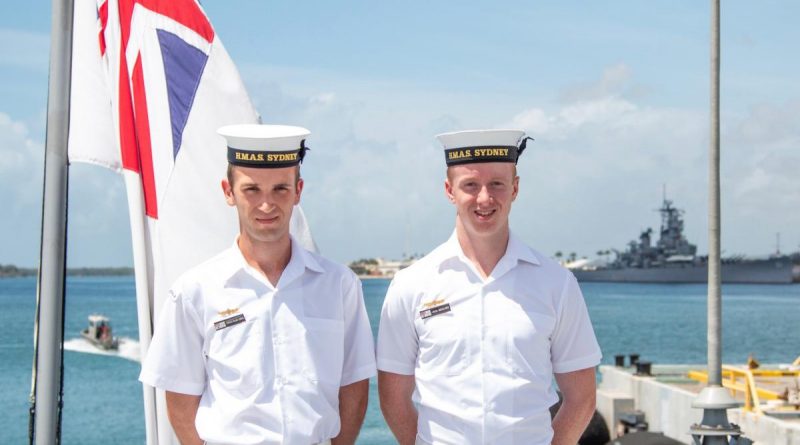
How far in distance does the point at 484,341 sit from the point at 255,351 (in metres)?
0.82

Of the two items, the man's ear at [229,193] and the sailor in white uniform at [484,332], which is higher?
the man's ear at [229,193]

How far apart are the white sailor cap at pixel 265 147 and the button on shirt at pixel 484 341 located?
616 millimetres

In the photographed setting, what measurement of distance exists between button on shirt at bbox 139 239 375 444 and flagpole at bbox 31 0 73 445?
539 millimetres

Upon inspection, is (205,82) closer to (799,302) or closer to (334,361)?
(334,361)

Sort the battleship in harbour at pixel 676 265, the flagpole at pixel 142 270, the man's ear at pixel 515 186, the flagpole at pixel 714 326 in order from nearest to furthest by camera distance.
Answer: the man's ear at pixel 515 186 < the flagpole at pixel 142 270 < the flagpole at pixel 714 326 < the battleship in harbour at pixel 676 265

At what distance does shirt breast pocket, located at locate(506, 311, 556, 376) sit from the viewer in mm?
3814

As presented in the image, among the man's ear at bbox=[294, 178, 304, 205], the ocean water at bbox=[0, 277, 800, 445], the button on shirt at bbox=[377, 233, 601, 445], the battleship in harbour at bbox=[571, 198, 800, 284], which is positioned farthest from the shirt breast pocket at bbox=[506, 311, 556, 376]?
the battleship in harbour at bbox=[571, 198, 800, 284]

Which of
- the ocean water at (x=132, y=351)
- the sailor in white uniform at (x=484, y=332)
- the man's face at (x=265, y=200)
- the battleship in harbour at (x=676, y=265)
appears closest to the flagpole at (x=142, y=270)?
the man's face at (x=265, y=200)

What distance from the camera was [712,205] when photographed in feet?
32.4

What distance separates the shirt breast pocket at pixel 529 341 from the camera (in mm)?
3814

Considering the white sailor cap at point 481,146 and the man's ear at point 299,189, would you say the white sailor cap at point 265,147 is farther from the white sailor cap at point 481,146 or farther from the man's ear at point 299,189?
the white sailor cap at point 481,146

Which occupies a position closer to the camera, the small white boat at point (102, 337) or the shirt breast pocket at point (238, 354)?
the shirt breast pocket at point (238, 354)

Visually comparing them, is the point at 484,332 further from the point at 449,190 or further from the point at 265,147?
the point at 265,147

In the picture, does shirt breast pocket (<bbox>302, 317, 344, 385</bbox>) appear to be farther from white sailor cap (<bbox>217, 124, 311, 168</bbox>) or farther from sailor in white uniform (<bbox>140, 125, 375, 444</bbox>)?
white sailor cap (<bbox>217, 124, 311, 168</bbox>)
